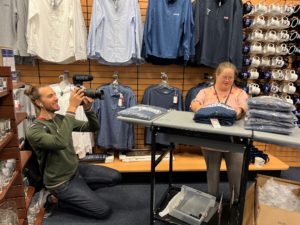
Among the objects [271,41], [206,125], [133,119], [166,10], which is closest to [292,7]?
[271,41]

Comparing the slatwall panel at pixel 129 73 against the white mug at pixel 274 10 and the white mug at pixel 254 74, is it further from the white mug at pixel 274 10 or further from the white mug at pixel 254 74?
the white mug at pixel 254 74

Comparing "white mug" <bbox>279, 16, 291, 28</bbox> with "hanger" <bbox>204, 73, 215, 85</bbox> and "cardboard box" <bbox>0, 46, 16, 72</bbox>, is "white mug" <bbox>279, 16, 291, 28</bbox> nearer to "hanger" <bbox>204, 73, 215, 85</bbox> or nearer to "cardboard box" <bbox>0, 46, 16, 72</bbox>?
"hanger" <bbox>204, 73, 215, 85</bbox>

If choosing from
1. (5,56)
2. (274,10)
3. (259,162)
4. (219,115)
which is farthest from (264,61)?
(5,56)

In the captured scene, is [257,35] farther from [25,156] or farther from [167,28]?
[25,156]

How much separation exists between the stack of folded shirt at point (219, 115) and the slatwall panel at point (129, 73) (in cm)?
162

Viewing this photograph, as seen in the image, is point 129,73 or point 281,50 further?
point 129,73

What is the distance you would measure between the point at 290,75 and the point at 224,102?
1387mm

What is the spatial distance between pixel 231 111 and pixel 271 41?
1.72 m

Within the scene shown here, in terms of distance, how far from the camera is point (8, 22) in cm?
254

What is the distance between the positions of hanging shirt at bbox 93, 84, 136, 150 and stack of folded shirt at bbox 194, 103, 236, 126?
1.35 meters

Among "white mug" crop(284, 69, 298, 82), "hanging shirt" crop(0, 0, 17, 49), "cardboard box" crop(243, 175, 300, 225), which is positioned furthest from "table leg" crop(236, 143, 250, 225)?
"hanging shirt" crop(0, 0, 17, 49)

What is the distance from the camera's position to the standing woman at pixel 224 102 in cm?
202

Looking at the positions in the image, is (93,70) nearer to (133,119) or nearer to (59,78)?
(59,78)

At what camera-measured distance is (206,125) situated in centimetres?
160
